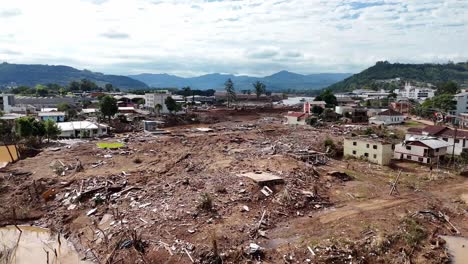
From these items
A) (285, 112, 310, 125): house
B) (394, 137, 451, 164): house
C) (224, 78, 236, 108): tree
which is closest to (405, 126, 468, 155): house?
(394, 137, 451, 164): house

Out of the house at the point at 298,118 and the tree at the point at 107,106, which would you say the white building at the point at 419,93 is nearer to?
the house at the point at 298,118

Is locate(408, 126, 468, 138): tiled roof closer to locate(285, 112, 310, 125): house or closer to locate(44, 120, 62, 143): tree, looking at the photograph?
locate(285, 112, 310, 125): house

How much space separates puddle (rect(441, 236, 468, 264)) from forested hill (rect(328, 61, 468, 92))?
165 meters

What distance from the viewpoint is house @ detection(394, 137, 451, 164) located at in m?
27.7

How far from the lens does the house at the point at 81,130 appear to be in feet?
132

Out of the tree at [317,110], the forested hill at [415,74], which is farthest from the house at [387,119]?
the forested hill at [415,74]

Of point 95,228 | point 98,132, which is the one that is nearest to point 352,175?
point 95,228

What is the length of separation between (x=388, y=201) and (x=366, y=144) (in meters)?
10.4

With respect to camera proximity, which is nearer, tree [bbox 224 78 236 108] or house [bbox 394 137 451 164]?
house [bbox 394 137 451 164]

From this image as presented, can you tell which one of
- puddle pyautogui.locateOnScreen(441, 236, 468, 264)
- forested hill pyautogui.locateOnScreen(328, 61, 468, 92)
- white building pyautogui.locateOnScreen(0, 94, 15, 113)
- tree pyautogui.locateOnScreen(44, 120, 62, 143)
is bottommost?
puddle pyautogui.locateOnScreen(441, 236, 468, 264)

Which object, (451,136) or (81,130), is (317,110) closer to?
(451,136)

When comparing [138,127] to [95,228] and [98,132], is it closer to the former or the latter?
[98,132]

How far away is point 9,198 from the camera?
64.5ft

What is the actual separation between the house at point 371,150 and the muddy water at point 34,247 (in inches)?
883
